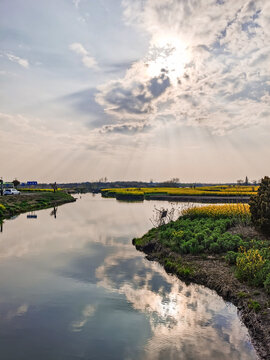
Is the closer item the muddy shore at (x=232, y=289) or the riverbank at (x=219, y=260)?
the muddy shore at (x=232, y=289)

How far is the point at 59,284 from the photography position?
1444 cm

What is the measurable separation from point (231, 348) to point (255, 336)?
958mm

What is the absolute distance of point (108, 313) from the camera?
36.5 feet

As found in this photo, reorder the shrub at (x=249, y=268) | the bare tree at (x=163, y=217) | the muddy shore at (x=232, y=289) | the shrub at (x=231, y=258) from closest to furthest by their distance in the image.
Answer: the muddy shore at (x=232, y=289), the shrub at (x=249, y=268), the shrub at (x=231, y=258), the bare tree at (x=163, y=217)

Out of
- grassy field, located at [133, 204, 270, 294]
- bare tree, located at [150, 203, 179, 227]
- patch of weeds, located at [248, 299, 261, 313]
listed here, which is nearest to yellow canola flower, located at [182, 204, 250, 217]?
grassy field, located at [133, 204, 270, 294]

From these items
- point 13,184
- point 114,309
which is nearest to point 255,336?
point 114,309

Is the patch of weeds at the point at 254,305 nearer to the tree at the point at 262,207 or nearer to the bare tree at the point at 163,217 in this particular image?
the tree at the point at 262,207

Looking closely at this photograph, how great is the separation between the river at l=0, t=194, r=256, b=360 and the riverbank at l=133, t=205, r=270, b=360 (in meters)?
0.41

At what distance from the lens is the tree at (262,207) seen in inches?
745

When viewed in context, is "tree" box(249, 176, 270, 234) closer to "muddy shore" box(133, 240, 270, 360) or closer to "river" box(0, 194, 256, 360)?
"muddy shore" box(133, 240, 270, 360)

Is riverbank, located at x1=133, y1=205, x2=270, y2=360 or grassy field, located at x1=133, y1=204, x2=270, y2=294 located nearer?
riverbank, located at x1=133, y1=205, x2=270, y2=360

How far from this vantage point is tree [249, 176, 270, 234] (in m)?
18.9

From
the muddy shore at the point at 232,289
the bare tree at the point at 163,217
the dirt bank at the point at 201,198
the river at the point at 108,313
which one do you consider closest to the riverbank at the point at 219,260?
the muddy shore at the point at 232,289

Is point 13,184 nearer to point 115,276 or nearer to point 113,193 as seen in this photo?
point 113,193
